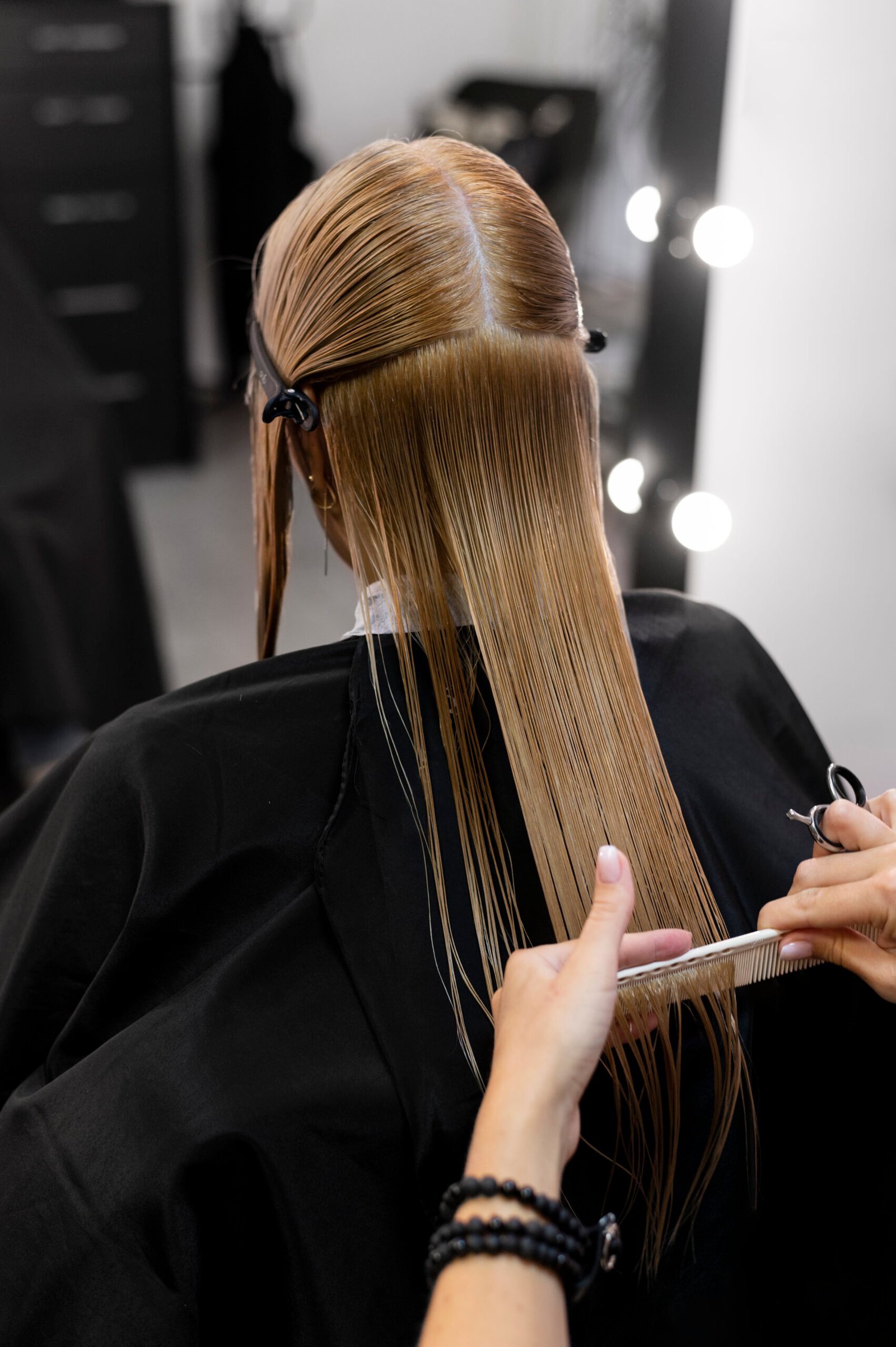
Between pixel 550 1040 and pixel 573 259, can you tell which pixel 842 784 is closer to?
pixel 550 1040

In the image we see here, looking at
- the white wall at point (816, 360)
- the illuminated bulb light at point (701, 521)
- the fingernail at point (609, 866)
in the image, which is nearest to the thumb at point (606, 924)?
the fingernail at point (609, 866)

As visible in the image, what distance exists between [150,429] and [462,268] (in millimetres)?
2871

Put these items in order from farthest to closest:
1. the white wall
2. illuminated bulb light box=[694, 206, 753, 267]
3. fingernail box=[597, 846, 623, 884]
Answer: illuminated bulb light box=[694, 206, 753, 267] < the white wall < fingernail box=[597, 846, 623, 884]

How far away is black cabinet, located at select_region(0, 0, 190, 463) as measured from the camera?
Result: 288cm

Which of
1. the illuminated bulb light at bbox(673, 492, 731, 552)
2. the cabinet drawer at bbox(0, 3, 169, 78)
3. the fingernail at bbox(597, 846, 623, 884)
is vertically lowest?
the fingernail at bbox(597, 846, 623, 884)

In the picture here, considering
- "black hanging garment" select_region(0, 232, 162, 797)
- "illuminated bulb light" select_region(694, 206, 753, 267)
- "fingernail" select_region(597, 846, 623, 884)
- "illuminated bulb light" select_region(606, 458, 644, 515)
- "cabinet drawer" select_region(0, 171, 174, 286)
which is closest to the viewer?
"fingernail" select_region(597, 846, 623, 884)

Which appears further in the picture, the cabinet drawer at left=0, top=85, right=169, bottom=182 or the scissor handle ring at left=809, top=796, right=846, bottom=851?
the cabinet drawer at left=0, top=85, right=169, bottom=182

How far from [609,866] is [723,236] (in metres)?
1.05

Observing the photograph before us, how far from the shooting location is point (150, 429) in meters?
3.39

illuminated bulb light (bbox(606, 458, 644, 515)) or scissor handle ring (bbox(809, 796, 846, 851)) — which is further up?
illuminated bulb light (bbox(606, 458, 644, 515))

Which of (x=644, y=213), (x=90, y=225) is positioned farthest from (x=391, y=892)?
(x=90, y=225)

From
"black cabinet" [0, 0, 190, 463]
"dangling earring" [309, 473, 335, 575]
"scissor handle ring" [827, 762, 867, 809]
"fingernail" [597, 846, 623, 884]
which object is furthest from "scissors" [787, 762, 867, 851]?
"black cabinet" [0, 0, 190, 463]

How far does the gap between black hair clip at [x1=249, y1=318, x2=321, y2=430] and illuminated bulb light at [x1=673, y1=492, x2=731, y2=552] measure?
0.80 metres

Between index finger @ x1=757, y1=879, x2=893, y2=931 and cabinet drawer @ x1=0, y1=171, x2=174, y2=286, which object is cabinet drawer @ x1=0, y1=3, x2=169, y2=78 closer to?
cabinet drawer @ x1=0, y1=171, x2=174, y2=286
